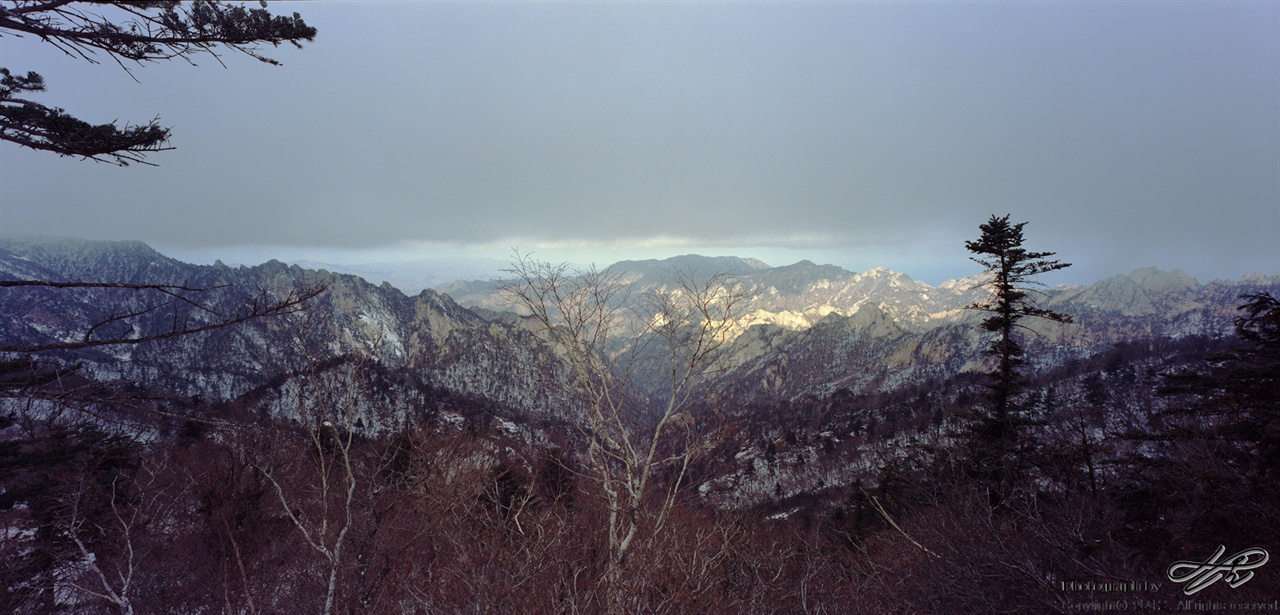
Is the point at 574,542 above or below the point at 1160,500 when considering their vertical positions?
below

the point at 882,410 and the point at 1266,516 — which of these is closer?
the point at 1266,516

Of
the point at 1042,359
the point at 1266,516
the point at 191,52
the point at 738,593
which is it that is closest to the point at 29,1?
the point at 191,52

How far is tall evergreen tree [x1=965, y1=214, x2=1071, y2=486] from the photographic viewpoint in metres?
16.9

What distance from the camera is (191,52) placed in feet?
18.6

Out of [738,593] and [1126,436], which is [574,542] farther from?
[1126,436]

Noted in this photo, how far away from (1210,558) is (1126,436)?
9.86 metres

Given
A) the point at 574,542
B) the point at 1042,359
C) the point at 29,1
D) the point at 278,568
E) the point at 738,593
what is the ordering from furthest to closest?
1. the point at 1042,359
2. the point at 278,568
3. the point at 574,542
4. the point at 738,593
5. the point at 29,1
